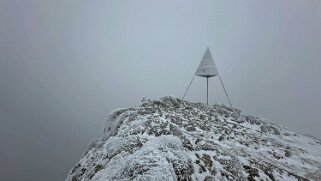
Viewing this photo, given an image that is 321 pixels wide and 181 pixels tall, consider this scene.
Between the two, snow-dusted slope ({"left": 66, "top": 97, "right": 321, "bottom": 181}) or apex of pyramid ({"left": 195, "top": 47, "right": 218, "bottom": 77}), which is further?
apex of pyramid ({"left": 195, "top": 47, "right": 218, "bottom": 77})

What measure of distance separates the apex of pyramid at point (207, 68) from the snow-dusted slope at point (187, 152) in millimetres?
9176

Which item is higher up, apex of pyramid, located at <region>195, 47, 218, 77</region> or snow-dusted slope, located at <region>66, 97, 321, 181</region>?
apex of pyramid, located at <region>195, 47, 218, 77</region>

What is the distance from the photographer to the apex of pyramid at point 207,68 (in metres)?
28.4

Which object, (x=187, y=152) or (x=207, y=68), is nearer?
(x=187, y=152)

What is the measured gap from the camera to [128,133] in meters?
13.5

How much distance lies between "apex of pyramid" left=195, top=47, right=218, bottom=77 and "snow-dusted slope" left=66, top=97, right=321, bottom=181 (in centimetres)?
918

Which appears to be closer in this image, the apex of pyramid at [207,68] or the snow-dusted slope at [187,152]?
the snow-dusted slope at [187,152]

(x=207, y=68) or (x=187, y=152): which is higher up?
(x=207, y=68)

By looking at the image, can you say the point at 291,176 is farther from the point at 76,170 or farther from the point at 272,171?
the point at 76,170

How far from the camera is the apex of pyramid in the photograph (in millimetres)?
28391

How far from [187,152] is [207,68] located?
17557mm

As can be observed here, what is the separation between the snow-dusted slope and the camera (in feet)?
34.4

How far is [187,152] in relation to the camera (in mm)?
11984

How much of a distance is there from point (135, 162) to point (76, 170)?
503 cm
